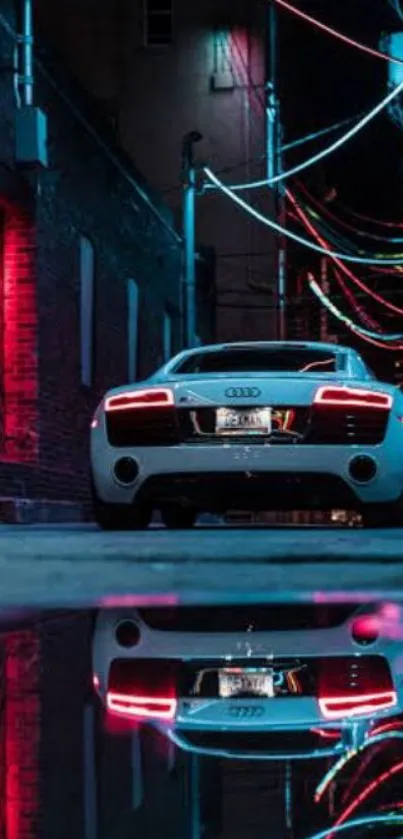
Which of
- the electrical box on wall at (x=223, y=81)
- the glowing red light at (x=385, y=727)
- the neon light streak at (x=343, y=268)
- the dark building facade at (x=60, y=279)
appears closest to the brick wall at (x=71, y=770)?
the glowing red light at (x=385, y=727)

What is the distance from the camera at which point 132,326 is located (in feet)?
69.1

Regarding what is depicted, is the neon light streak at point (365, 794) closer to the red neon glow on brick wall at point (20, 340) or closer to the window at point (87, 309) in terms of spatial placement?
the red neon glow on brick wall at point (20, 340)

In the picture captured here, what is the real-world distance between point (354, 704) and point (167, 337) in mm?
21146

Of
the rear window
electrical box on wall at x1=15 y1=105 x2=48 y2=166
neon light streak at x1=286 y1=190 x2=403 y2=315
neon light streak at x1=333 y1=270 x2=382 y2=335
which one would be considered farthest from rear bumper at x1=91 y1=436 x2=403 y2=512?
neon light streak at x1=333 y1=270 x2=382 y2=335

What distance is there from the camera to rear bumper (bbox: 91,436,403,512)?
27.5ft

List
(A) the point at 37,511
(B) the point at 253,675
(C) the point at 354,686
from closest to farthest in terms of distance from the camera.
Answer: (C) the point at 354,686 → (B) the point at 253,675 → (A) the point at 37,511

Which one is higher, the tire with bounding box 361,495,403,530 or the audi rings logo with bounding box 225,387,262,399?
the audi rings logo with bounding box 225,387,262,399

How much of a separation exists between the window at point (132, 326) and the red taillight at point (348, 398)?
12.0 metres

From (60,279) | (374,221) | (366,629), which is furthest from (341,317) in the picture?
(366,629)

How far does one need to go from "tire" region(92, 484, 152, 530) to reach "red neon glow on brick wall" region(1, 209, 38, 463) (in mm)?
5553

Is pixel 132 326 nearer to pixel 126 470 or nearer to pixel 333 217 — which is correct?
pixel 333 217

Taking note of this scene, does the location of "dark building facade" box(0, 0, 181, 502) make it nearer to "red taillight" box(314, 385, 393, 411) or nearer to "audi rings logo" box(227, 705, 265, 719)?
"red taillight" box(314, 385, 393, 411)

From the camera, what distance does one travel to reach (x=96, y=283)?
59.7 feet

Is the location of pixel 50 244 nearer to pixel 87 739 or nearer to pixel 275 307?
pixel 87 739
